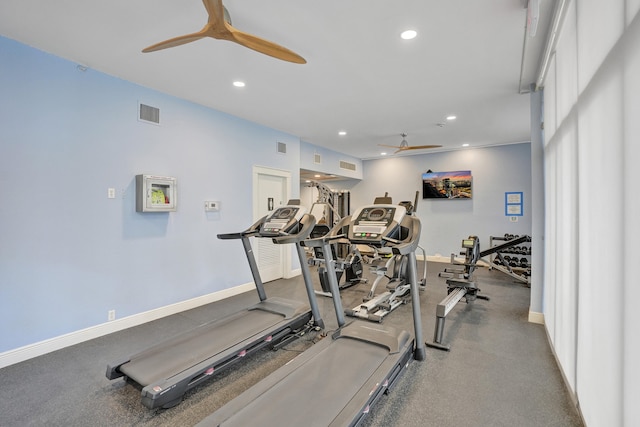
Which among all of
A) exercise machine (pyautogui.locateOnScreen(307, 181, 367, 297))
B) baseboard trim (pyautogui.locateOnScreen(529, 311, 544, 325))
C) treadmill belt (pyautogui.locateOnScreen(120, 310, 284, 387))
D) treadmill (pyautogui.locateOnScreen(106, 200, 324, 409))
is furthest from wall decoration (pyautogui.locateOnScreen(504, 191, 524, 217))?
treadmill belt (pyautogui.locateOnScreen(120, 310, 284, 387))

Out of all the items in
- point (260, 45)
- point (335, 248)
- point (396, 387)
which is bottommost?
point (396, 387)

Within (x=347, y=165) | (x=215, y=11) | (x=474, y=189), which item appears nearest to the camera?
(x=215, y=11)

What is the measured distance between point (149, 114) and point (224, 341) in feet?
9.83

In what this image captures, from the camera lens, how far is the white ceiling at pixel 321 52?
7.64 feet

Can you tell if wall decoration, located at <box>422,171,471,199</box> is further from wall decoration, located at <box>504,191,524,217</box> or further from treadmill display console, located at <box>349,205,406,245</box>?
treadmill display console, located at <box>349,205,406,245</box>

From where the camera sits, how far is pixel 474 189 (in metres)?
7.55

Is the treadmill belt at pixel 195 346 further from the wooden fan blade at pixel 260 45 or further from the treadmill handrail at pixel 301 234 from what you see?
the wooden fan blade at pixel 260 45

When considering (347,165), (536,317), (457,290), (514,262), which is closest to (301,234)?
(457,290)

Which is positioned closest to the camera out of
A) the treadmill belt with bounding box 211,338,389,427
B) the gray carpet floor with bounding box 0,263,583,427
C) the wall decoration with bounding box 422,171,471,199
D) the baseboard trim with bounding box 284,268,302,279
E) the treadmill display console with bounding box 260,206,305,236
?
the treadmill belt with bounding box 211,338,389,427

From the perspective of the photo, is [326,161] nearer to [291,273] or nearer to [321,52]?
[291,273]

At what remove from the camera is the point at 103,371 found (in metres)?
2.62

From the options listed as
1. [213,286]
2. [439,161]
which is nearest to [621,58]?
[213,286]

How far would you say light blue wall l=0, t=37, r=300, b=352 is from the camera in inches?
110

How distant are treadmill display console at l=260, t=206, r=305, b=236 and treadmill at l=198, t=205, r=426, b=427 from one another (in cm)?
46
